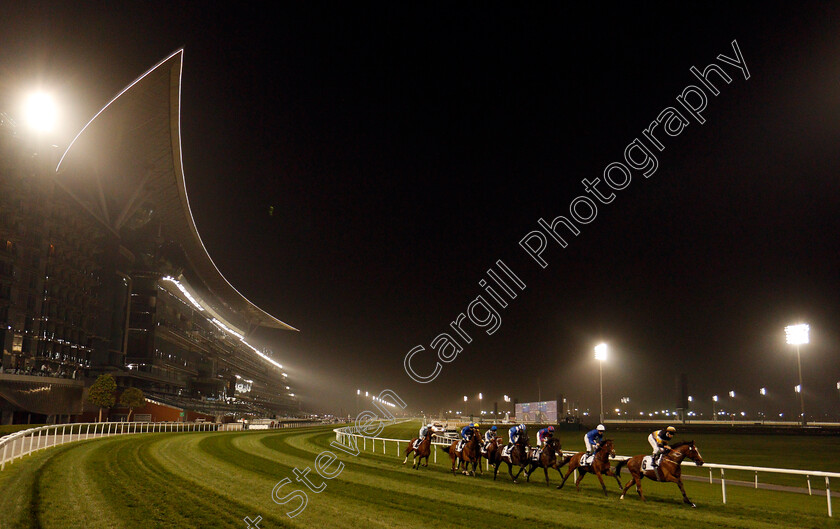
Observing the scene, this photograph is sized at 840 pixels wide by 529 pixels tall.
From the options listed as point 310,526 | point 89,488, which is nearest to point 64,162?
point 89,488

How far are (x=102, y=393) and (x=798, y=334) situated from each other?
5366 cm

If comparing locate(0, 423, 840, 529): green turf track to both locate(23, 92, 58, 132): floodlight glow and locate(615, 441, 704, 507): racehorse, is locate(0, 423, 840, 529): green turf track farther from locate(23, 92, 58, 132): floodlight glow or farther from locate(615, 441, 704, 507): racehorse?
locate(23, 92, 58, 132): floodlight glow

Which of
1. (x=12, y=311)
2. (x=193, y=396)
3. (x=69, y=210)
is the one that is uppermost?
Result: (x=69, y=210)

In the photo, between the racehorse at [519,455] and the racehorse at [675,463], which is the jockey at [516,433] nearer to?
the racehorse at [519,455]

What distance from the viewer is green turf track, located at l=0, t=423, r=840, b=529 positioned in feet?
27.5

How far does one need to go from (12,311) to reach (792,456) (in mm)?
45248

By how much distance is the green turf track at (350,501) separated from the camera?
27.5ft

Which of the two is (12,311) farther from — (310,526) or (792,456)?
(792,456)

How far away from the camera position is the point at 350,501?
32.9ft

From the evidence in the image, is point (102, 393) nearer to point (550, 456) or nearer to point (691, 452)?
point (550, 456)

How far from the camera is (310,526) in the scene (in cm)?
790

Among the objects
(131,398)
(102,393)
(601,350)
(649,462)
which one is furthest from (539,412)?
(649,462)

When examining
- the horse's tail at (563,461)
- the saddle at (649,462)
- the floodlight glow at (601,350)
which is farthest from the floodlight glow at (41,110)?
the floodlight glow at (601,350)

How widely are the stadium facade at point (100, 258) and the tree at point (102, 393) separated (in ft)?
5.19
